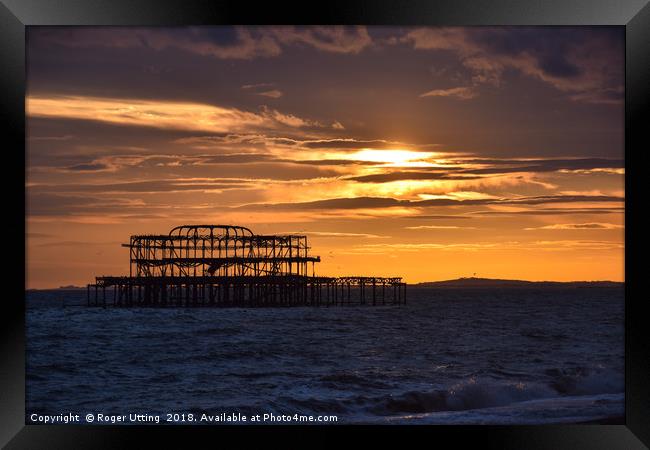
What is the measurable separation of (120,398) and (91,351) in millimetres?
13538

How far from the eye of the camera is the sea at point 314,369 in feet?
53.4

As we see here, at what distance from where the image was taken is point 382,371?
2542cm

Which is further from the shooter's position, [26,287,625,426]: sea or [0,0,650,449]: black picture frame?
[26,287,625,426]: sea

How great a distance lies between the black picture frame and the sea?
0.77m

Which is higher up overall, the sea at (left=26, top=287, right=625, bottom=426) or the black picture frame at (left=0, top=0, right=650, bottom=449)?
the black picture frame at (left=0, top=0, right=650, bottom=449)

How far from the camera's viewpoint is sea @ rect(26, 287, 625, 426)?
16.3 m

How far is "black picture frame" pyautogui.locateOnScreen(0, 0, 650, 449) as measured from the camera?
24.7 ft
